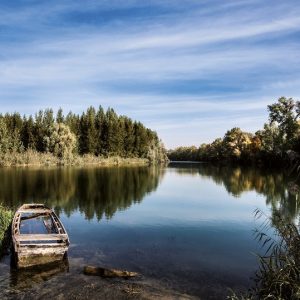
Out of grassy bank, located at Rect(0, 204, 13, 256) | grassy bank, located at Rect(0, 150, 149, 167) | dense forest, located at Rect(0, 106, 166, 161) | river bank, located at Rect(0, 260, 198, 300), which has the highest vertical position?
dense forest, located at Rect(0, 106, 166, 161)

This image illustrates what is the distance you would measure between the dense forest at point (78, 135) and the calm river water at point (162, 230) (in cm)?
4447

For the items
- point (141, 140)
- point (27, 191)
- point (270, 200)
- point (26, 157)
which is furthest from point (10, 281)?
point (141, 140)

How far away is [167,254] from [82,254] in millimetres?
3987

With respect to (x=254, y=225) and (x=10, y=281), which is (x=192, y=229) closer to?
(x=254, y=225)

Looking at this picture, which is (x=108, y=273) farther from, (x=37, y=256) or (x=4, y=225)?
(x=4, y=225)

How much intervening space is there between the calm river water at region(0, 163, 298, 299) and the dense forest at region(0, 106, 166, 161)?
1751 inches

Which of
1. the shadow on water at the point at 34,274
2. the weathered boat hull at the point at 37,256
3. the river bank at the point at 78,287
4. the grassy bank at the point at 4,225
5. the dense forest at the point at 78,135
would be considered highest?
the dense forest at the point at 78,135

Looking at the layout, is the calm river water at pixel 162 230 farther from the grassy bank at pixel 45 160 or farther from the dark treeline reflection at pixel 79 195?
the grassy bank at pixel 45 160

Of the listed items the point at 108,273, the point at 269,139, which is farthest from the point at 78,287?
the point at 269,139

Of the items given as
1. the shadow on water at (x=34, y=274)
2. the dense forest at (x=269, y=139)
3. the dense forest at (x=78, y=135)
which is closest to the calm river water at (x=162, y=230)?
the shadow on water at (x=34, y=274)

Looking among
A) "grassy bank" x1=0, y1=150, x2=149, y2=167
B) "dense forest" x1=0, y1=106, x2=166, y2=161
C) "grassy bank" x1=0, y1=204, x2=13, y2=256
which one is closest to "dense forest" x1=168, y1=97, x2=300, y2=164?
"dense forest" x1=0, y1=106, x2=166, y2=161

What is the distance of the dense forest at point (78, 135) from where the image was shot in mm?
89562

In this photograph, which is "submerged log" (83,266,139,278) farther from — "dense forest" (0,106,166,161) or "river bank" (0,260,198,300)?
"dense forest" (0,106,166,161)

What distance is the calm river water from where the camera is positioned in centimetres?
1498
